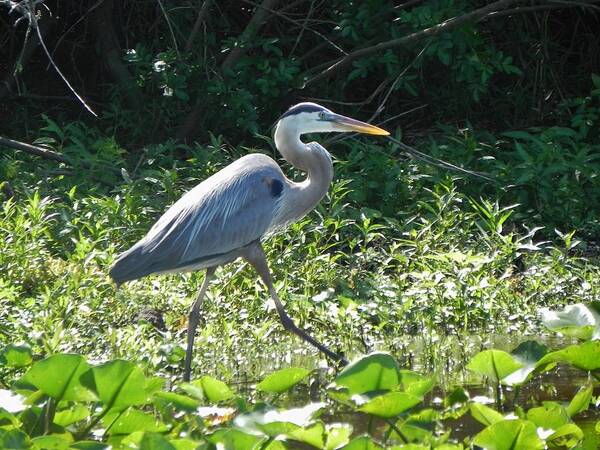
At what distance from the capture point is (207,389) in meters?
3.80

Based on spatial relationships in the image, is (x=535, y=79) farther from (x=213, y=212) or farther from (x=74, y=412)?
(x=74, y=412)

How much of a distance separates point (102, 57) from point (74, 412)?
639 centimetres

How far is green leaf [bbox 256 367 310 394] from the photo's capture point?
12.5ft

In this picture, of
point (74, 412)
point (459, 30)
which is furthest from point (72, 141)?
point (74, 412)

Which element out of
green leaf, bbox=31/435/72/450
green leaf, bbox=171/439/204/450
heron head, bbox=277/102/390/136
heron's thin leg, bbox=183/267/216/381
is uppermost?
green leaf, bbox=31/435/72/450

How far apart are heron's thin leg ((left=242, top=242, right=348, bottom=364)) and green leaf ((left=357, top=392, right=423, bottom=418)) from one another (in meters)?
1.79

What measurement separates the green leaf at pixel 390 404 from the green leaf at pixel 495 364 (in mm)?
412

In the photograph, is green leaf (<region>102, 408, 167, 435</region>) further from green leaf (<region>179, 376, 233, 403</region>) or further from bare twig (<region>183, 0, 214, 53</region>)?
bare twig (<region>183, 0, 214, 53</region>)

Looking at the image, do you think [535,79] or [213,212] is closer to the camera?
[213,212]

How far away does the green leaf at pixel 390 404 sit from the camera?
3.51 metres

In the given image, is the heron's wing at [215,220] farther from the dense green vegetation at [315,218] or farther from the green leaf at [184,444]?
the green leaf at [184,444]

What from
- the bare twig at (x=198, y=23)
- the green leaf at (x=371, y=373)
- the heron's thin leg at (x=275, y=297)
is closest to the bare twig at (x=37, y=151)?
the bare twig at (x=198, y=23)

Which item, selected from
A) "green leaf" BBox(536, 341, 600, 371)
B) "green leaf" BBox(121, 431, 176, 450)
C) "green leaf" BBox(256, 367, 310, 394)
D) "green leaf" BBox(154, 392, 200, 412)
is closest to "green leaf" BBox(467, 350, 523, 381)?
"green leaf" BBox(536, 341, 600, 371)

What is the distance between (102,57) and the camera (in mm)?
9609
